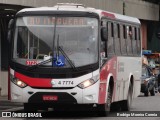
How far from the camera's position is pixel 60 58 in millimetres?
17281

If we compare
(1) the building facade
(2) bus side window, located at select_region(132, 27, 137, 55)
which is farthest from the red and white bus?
(1) the building facade

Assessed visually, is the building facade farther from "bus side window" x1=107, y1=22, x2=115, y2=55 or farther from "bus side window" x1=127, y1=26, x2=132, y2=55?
"bus side window" x1=107, y1=22, x2=115, y2=55

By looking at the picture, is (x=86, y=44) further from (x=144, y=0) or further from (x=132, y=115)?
(x=144, y=0)

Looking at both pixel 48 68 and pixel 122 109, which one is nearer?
pixel 48 68

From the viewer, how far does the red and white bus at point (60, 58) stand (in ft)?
56.0

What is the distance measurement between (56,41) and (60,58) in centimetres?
50

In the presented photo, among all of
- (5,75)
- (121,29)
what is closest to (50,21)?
(121,29)

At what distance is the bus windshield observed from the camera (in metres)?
17.3

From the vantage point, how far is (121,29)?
2039 centimetres

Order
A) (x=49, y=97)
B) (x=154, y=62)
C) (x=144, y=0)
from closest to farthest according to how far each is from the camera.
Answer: (x=49, y=97) < (x=154, y=62) < (x=144, y=0)

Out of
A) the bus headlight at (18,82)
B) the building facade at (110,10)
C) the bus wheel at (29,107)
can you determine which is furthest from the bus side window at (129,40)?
the building facade at (110,10)

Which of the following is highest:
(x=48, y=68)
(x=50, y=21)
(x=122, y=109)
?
(x=50, y=21)

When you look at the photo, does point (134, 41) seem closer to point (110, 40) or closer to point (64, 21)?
point (110, 40)

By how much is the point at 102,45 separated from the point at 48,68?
1.73 metres
